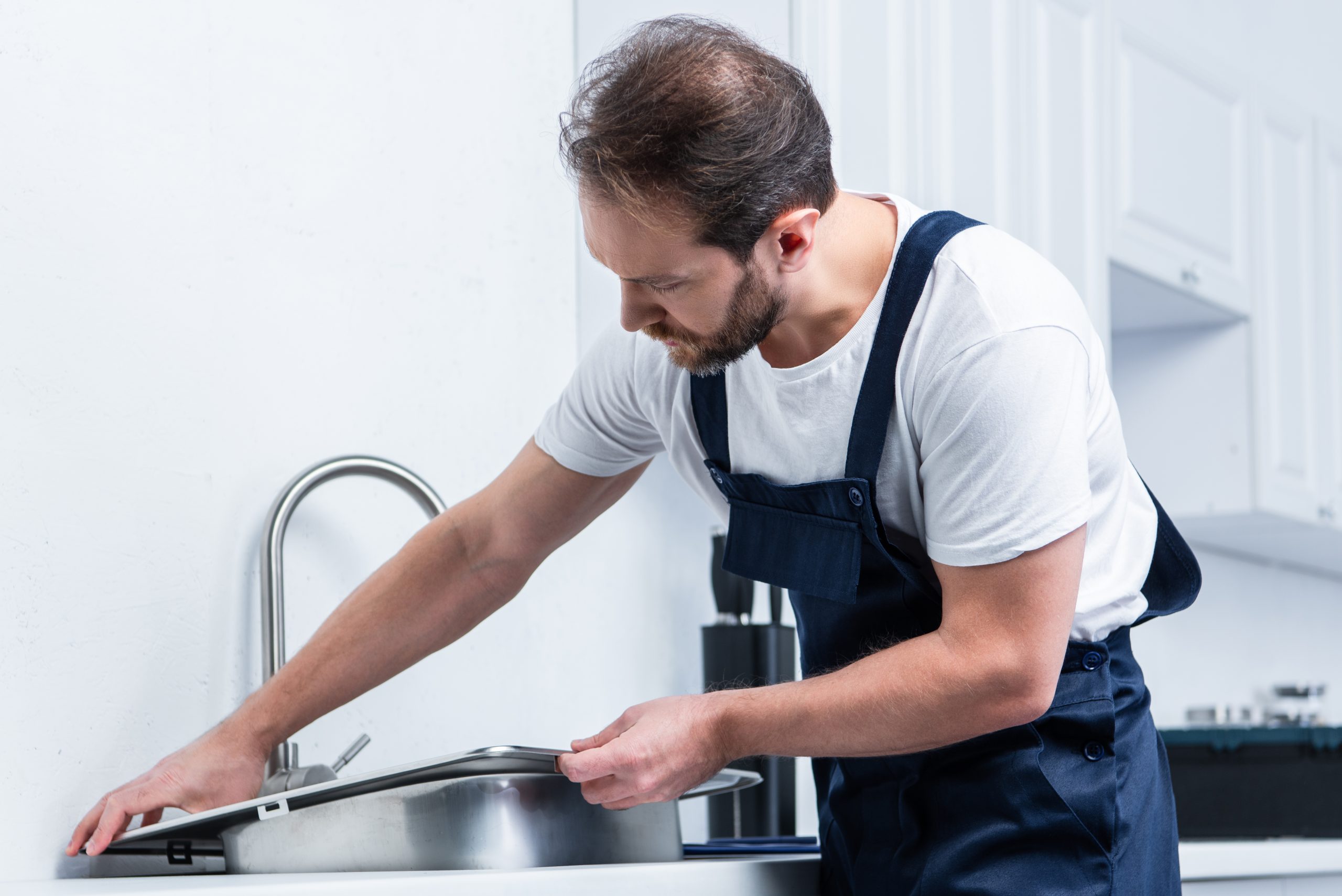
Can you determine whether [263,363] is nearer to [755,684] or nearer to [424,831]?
[424,831]

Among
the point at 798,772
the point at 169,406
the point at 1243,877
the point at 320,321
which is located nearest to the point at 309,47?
the point at 320,321

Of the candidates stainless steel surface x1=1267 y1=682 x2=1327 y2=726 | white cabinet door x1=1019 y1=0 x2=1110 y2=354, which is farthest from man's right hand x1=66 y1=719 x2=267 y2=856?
stainless steel surface x1=1267 y1=682 x2=1327 y2=726

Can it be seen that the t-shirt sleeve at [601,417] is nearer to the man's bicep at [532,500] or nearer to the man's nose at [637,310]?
the man's bicep at [532,500]

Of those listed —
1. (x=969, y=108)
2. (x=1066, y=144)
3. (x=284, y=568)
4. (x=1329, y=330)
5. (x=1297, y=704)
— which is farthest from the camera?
(x=1297, y=704)

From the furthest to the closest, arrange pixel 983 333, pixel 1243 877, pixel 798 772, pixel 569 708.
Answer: pixel 798 772 → pixel 569 708 → pixel 1243 877 → pixel 983 333

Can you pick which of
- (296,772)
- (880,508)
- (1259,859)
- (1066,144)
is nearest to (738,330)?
(880,508)

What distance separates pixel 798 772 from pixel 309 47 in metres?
1.06

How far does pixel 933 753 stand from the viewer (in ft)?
3.11

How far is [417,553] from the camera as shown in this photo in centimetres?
116

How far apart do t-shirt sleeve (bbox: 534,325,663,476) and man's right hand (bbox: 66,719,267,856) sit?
1.17 ft

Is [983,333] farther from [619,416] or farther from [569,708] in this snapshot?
[569,708]

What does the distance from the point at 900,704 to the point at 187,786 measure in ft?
1.88

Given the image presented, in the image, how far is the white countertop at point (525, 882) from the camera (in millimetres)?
797

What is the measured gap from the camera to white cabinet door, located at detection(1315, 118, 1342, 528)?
8.62 ft
